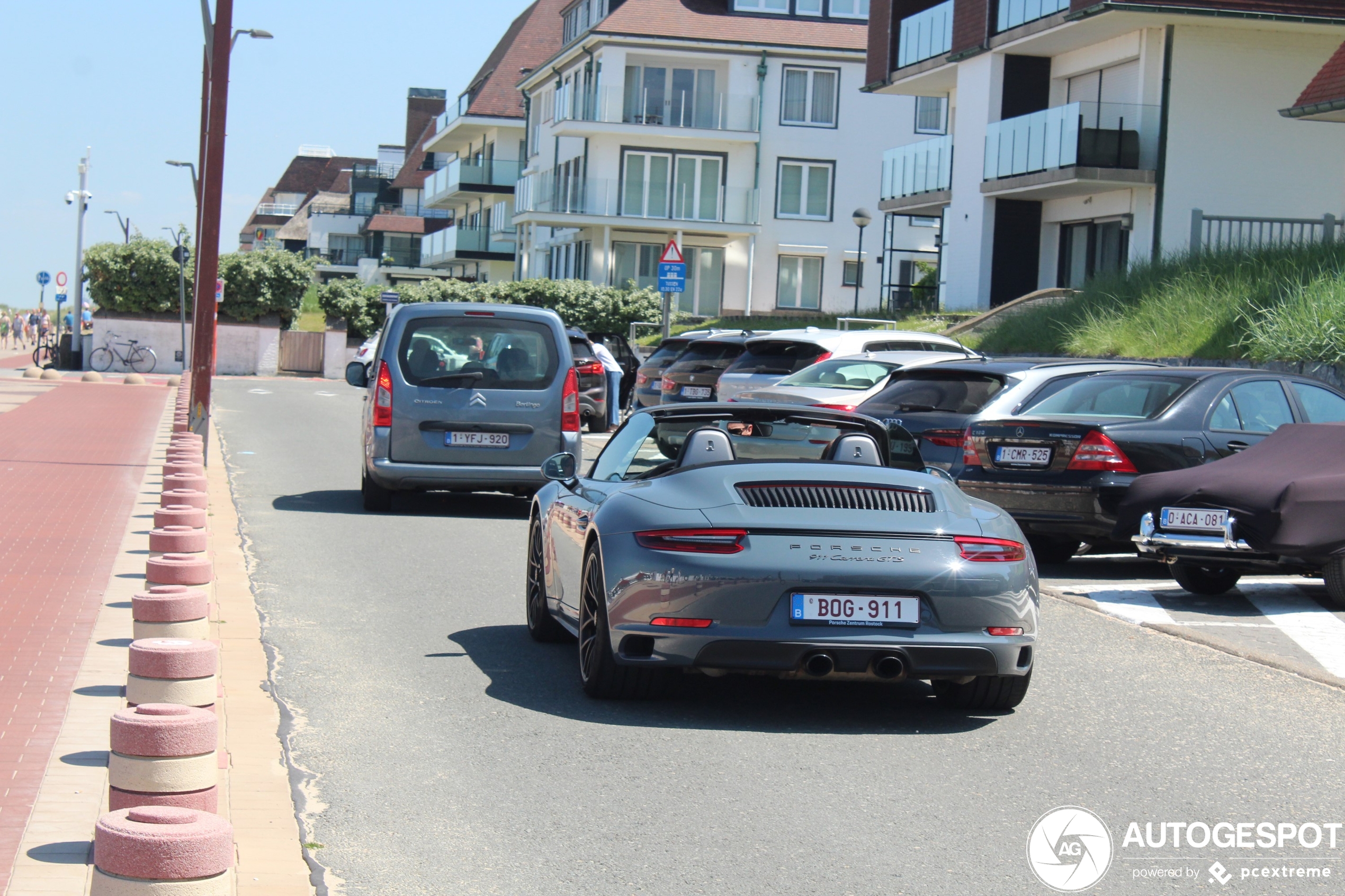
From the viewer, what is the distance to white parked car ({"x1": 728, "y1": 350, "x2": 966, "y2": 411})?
15.8 metres

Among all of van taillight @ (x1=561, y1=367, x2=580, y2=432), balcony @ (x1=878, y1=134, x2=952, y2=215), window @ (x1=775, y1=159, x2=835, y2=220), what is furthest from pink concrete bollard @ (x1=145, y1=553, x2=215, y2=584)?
window @ (x1=775, y1=159, x2=835, y2=220)

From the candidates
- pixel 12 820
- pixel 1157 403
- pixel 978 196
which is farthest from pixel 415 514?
pixel 978 196

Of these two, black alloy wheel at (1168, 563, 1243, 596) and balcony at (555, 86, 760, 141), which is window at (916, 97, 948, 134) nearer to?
balcony at (555, 86, 760, 141)

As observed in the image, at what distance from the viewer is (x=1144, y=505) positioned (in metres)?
10.4

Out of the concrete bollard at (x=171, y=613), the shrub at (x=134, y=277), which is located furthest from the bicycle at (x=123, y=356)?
the concrete bollard at (x=171, y=613)

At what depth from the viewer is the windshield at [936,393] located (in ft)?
42.8

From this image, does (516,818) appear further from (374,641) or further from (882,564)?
(374,641)

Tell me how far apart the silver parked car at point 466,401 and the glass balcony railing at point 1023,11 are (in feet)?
69.0

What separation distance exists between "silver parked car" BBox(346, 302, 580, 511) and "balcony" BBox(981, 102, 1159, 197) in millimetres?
19845

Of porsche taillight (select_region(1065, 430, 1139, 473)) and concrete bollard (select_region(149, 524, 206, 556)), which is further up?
porsche taillight (select_region(1065, 430, 1139, 473))

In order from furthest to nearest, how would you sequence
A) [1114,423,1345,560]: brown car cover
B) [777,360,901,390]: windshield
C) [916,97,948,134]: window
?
[916,97,948,134]: window, [777,360,901,390]: windshield, [1114,423,1345,560]: brown car cover

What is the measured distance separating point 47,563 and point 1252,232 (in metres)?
23.2

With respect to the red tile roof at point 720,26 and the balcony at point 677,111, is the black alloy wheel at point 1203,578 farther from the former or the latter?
the red tile roof at point 720,26

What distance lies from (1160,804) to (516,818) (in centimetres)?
218
